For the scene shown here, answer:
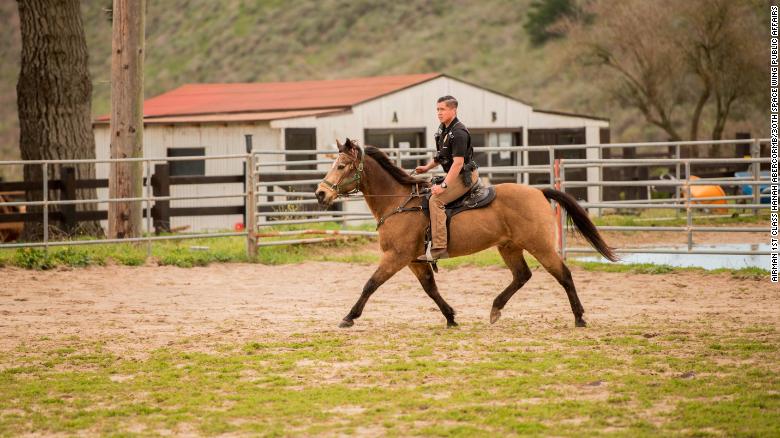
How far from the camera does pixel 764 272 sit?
12.3m

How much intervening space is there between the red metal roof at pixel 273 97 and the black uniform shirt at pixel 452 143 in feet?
48.6

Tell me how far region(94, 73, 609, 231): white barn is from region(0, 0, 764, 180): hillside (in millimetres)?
20402

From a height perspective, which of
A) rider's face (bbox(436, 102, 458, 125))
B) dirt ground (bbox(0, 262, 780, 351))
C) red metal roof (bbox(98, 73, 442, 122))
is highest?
red metal roof (bbox(98, 73, 442, 122))

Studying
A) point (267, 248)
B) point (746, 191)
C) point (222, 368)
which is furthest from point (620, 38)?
point (222, 368)

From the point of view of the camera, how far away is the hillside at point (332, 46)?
50.6m

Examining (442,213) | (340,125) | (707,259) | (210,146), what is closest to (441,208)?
(442,213)

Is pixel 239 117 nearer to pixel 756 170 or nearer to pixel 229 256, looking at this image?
pixel 229 256

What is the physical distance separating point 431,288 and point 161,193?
28.7 feet

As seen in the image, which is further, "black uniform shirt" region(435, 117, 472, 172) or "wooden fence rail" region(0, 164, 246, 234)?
"wooden fence rail" region(0, 164, 246, 234)

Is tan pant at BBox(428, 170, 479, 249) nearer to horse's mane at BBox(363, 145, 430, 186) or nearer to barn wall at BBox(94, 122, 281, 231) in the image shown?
horse's mane at BBox(363, 145, 430, 186)

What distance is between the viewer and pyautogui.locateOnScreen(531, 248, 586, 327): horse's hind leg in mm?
9289

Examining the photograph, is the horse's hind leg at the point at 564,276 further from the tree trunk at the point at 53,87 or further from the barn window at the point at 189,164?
the barn window at the point at 189,164

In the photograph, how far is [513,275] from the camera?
9.45m

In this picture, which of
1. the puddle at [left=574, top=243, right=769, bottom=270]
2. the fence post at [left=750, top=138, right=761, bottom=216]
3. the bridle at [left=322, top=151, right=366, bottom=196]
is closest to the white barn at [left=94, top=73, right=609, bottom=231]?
the fence post at [left=750, top=138, right=761, bottom=216]
